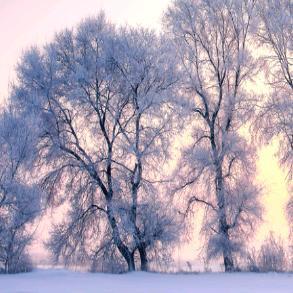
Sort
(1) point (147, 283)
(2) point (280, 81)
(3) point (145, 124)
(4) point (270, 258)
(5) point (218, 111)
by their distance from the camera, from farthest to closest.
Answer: (5) point (218, 111) → (3) point (145, 124) → (2) point (280, 81) → (4) point (270, 258) → (1) point (147, 283)

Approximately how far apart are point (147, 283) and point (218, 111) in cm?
856

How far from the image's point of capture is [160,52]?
20.2 meters

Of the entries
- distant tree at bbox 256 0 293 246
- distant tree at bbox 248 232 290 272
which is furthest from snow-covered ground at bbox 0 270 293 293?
distant tree at bbox 256 0 293 246

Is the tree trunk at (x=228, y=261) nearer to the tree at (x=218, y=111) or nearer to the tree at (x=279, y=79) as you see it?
the tree at (x=218, y=111)

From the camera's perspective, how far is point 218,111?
20.5m

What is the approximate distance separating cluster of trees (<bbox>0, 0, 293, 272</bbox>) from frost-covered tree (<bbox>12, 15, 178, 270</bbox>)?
0.04 meters

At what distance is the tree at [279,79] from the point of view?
1927cm

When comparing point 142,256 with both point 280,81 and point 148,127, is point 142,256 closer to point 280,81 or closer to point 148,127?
point 148,127

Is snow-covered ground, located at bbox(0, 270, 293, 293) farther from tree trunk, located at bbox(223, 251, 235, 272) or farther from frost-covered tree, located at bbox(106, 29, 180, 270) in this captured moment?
frost-covered tree, located at bbox(106, 29, 180, 270)

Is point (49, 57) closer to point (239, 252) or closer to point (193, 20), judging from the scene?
point (193, 20)

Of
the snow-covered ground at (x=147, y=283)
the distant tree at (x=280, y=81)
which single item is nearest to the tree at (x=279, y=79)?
the distant tree at (x=280, y=81)

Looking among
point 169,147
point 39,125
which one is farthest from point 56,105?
point 169,147

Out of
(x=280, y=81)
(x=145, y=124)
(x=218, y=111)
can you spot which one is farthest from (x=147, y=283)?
(x=280, y=81)

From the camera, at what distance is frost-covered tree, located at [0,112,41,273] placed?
58.6ft
